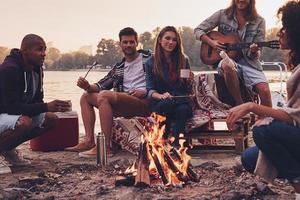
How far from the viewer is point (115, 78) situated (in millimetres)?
6562

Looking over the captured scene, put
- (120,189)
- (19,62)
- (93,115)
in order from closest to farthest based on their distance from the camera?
(120,189)
(19,62)
(93,115)

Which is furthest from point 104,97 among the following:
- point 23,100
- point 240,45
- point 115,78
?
point 240,45

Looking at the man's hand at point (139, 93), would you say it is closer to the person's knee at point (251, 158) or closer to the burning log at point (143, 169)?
the burning log at point (143, 169)

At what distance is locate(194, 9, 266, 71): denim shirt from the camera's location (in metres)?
6.30

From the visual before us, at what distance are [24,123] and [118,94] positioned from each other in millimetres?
1405

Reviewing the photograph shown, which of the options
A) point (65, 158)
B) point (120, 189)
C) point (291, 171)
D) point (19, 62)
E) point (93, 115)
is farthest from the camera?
point (93, 115)

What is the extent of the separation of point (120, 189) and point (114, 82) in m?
2.54

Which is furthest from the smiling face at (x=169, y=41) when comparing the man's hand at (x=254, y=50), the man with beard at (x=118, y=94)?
the man's hand at (x=254, y=50)

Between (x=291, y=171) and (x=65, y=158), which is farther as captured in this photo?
(x=65, y=158)

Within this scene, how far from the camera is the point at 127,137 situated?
604 cm

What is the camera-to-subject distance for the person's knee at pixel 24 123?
5031mm

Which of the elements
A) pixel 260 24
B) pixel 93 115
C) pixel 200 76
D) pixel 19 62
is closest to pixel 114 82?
pixel 93 115

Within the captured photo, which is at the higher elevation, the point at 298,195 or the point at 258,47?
the point at 258,47

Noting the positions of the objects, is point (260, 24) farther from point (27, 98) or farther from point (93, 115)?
point (27, 98)
